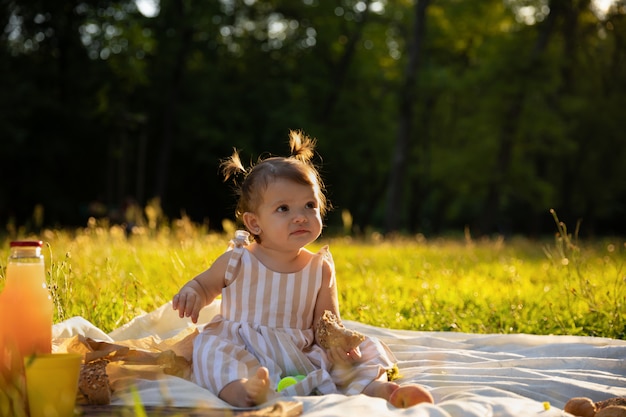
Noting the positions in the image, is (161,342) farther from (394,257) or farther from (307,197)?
(394,257)

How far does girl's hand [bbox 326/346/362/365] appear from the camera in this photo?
3.04 meters

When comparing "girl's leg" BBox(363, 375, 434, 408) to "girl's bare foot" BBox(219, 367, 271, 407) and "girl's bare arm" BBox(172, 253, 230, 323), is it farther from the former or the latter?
"girl's bare arm" BBox(172, 253, 230, 323)

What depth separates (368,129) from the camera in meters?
27.2

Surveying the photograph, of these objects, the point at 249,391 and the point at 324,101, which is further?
the point at 324,101

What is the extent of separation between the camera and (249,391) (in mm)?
2680

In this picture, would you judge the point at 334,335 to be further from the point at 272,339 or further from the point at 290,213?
the point at 290,213

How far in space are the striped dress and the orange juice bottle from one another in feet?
2.36

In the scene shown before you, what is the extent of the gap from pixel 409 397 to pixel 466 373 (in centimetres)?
70

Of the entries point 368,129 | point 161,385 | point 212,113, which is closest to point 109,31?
point 212,113

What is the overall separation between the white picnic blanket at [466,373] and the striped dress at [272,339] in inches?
5.9

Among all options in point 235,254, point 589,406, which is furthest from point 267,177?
point 589,406

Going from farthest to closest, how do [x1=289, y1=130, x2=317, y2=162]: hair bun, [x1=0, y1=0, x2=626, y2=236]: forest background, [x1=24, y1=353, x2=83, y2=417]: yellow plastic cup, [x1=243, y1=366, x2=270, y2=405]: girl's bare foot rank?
1. [x1=0, y1=0, x2=626, y2=236]: forest background
2. [x1=289, y1=130, x2=317, y2=162]: hair bun
3. [x1=243, y1=366, x2=270, y2=405]: girl's bare foot
4. [x1=24, y1=353, x2=83, y2=417]: yellow plastic cup

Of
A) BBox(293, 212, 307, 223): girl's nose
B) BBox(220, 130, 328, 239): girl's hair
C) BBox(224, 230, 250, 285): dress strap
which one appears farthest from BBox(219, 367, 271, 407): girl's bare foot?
BBox(220, 130, 328, 239): girl's hair

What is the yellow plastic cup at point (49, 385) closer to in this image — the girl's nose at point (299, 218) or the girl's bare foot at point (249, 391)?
the girl's bare foot at point (249, 391)
